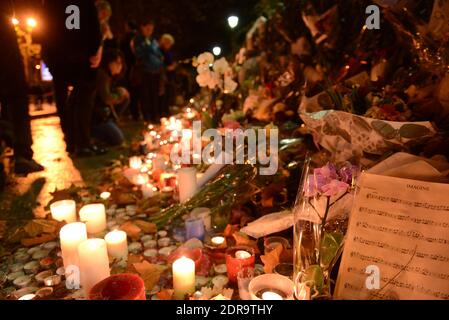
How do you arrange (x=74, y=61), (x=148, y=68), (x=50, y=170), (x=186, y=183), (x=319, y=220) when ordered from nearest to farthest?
(x=319, y=220)
(x=186, y=183)
(x=50, y=170)
(x=74, y=61)
(x=148, y=68)

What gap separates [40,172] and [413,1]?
3.75 metres

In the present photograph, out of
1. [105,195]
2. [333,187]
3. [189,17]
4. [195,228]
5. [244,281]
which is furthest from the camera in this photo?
[189,17]

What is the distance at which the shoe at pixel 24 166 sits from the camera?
13.3 feet

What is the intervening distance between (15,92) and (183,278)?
10.3 feet

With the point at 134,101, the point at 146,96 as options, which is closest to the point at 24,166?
the point at 146,96

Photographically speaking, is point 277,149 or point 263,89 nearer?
point 277,149

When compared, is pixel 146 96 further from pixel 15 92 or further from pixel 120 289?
pixel 120 289

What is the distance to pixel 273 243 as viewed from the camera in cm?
208

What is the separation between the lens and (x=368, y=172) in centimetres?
166

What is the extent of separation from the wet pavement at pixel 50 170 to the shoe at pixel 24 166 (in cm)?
7

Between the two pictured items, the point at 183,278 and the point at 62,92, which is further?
the point at 62,92

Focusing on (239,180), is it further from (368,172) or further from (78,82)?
(78,82)

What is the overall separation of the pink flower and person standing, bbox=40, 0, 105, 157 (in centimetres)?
358
